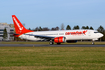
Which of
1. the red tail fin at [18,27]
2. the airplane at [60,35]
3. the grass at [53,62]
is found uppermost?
the red tail fin at [18,27]

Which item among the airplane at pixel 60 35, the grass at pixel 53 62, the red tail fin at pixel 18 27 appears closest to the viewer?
the grass at pixel 53 62

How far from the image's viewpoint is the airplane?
41375mm

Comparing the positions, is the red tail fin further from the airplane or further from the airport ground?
the airport ground

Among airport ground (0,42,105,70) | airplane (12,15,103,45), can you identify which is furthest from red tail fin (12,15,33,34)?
airport ground (0,42,105,70)

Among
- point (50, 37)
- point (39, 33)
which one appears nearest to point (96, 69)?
point (50, 37)

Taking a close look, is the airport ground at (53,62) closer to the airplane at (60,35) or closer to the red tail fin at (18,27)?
the airplane at (60,35)

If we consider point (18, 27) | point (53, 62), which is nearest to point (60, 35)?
point (18, 27)

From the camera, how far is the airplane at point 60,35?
136 feet

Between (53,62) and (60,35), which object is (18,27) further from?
(53,62)

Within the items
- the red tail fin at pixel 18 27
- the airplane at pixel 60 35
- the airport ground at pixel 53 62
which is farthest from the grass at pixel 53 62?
the red tail fin at pixel 18 27

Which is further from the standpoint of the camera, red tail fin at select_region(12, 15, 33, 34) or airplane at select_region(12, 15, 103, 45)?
red tail fin at select_region(12, 15, 33, 34)

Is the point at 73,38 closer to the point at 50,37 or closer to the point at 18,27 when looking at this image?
the point at 50,37

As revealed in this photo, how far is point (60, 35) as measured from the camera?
4450cm

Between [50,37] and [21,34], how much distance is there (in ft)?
28.2
